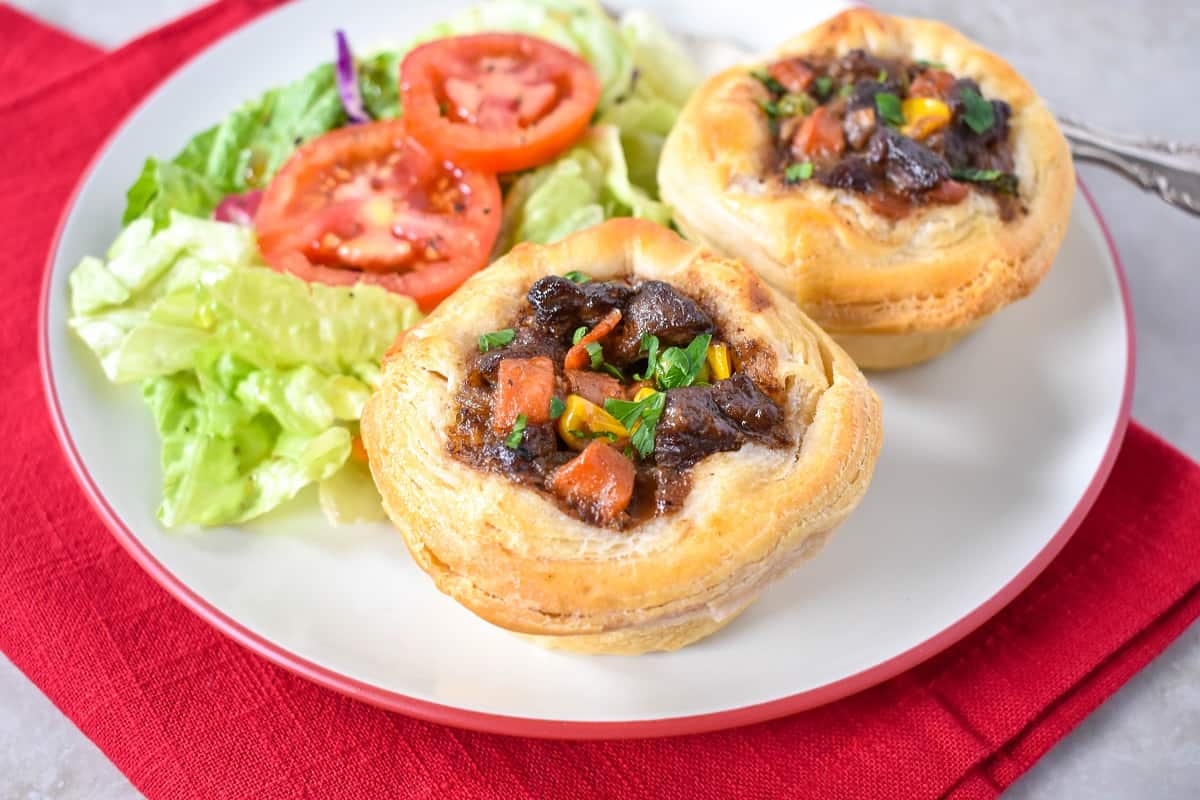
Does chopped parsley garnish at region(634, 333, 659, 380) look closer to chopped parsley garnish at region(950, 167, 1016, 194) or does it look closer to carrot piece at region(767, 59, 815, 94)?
chopped parsley garnish at region(950, 167, 1016, 194)

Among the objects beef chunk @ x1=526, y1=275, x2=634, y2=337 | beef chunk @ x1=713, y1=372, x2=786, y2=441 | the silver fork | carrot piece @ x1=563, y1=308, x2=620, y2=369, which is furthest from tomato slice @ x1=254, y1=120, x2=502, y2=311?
the silver fork

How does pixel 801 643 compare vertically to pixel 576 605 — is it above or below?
below

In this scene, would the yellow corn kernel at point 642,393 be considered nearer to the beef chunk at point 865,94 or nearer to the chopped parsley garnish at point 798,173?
the chopped parsley garnish at point 798,173

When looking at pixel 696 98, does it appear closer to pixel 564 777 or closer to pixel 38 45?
pixel 564 777

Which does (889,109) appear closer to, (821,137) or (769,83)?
(821,137)

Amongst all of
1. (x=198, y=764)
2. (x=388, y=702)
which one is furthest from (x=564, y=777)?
(x=198, y=764)

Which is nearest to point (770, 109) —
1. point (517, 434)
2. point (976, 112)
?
point (976, 112)

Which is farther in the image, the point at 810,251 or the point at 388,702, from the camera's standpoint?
the point at 810,251
